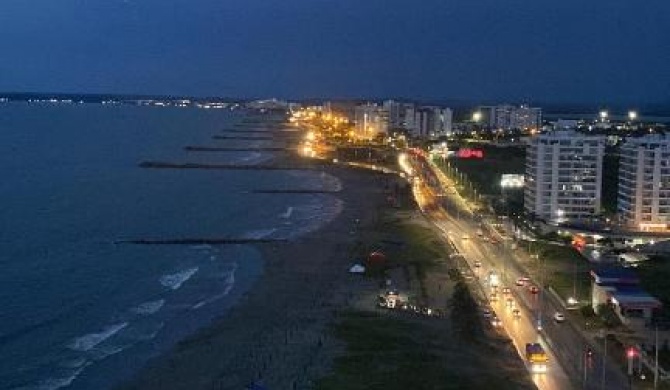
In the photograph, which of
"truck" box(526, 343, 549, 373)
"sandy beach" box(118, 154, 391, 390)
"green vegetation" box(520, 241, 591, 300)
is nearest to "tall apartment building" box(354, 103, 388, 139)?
"green vegetation" box(520, 241, 591, 300)

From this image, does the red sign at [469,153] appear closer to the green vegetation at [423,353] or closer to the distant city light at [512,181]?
the distant city light at [512,181]

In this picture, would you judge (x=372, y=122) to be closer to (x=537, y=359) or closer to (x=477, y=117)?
(x=477, y=117)

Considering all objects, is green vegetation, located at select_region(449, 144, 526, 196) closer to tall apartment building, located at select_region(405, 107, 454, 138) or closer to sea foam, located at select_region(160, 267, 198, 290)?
tall apartment building, located at select_region(405, 107, 454, 138)

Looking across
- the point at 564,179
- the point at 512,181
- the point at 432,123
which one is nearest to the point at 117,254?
the point at 564,179

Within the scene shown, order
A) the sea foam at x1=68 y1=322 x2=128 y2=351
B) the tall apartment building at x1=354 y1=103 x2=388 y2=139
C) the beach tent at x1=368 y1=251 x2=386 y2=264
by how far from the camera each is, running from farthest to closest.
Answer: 1. the tall apartment building at x1=354 y1=103 x2=388 y2=139
2. the beach tent at x1=368 y1=251 x2=386 y2=264
3. the sea foam at x1=68 y1=322 x2=128 y2=351

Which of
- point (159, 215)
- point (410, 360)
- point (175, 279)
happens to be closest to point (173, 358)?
point (410, 360)

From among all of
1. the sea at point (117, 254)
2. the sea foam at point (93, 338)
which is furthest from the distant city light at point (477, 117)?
the sea foam at point (93, 338)
